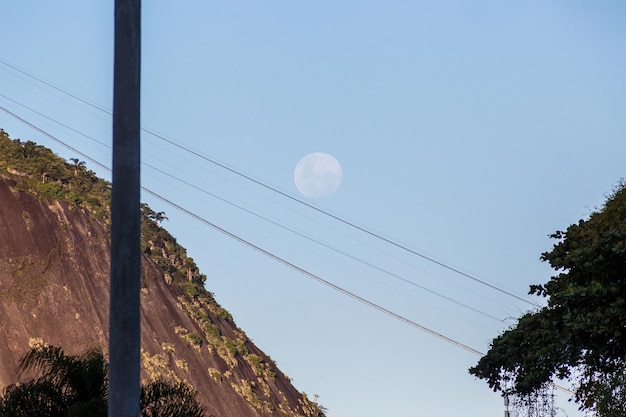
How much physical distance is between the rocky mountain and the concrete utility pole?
6398 centimetres

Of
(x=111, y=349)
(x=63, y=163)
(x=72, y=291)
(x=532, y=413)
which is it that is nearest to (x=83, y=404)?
(x=111, y=349)

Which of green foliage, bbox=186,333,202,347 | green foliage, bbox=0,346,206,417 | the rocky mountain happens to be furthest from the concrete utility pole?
green foliage, bbox=186,333,202,347

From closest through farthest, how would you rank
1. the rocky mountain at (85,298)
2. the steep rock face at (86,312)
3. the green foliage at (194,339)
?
1. the steep rock face at (86,312)
2. the rocky mountain at (85,298)
3. the green foliage at (194,339)

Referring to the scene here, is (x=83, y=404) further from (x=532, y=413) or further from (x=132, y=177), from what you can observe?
(x=532, y=413)

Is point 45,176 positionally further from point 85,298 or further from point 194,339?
point 194,339

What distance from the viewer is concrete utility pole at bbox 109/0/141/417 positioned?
6727 millimetres

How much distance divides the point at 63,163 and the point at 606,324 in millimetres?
74794

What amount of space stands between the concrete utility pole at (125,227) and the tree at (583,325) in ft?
60.1

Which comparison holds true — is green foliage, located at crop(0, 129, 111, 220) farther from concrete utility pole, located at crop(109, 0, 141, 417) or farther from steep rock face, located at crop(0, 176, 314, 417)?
concrete utility pole, located at crop(109, 0, 141, 417)

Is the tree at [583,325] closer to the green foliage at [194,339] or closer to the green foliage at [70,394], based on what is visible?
the green foliage at [70,394]

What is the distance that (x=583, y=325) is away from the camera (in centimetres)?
2364

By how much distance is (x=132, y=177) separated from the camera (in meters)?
6.85

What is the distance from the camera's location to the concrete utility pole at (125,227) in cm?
673

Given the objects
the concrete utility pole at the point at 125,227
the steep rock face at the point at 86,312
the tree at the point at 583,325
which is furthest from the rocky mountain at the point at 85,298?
the concrete utility pole at the point at 125,227
